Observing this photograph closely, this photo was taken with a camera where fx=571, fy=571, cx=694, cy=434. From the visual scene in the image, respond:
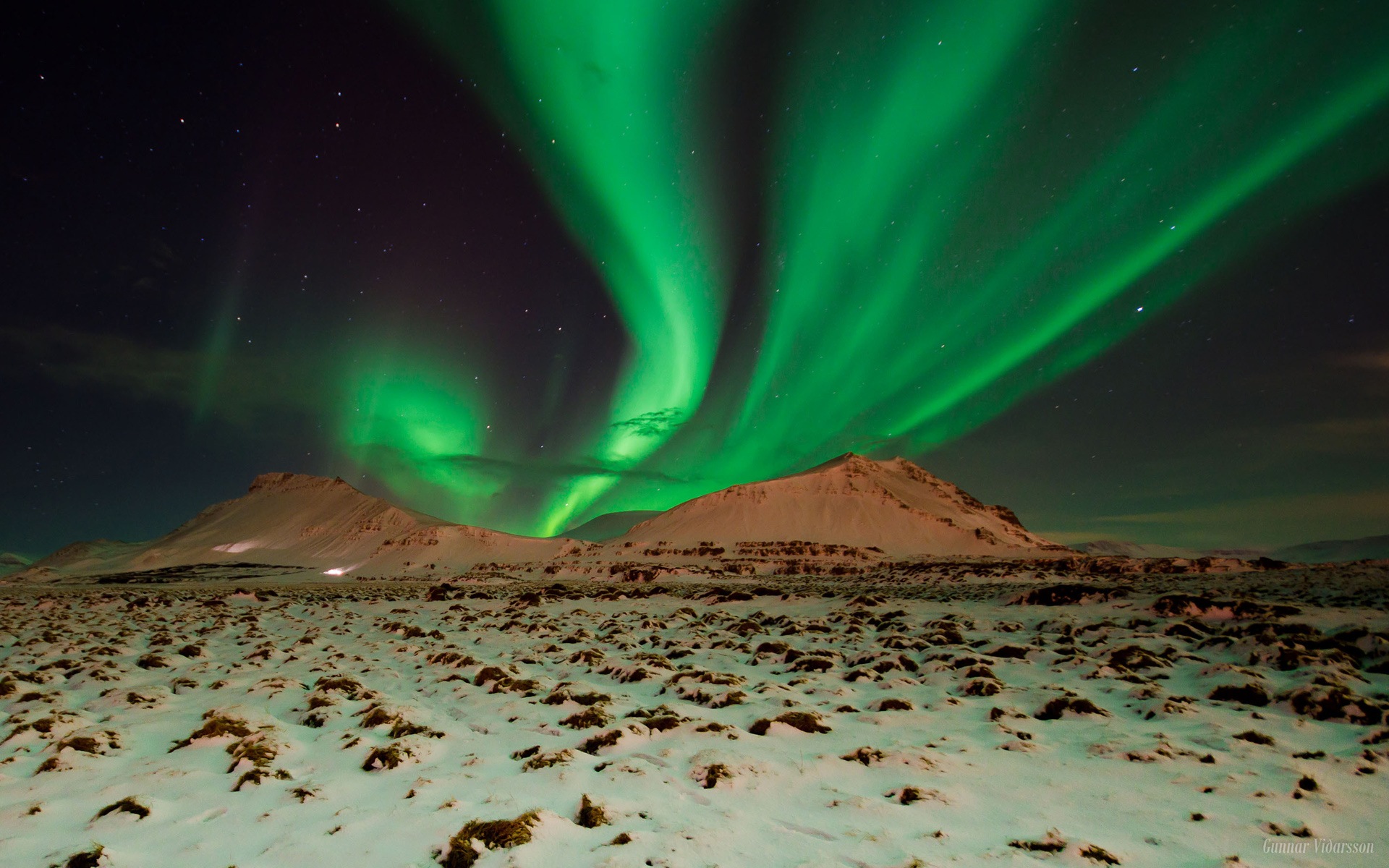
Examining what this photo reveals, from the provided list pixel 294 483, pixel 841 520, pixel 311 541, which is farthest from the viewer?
pixel 294 483

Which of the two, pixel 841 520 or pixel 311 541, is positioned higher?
pixel 841 520

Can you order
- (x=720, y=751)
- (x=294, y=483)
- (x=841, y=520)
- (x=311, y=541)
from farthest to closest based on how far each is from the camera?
(x=294, y=483)
(x=841, y=520)
(x=311, y=541)
(x=720, y=751)

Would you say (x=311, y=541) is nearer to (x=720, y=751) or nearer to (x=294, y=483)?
(x=294, y=483)

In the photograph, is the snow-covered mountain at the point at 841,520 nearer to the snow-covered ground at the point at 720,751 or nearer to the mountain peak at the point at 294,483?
the mountain peak at the point at 294,483

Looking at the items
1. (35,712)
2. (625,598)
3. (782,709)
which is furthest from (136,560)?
(782,709)

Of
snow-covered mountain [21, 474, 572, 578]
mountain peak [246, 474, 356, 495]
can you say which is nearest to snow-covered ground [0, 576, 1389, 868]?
snow-covered mountain [21, 474, 572, 578]

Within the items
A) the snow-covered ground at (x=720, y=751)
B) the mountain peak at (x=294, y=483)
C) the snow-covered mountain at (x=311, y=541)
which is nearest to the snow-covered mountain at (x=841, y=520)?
the snow-covered mountain at (x=311, y=541)

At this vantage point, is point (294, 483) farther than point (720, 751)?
Yes

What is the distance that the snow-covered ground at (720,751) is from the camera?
4.89m

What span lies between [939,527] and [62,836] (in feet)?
467

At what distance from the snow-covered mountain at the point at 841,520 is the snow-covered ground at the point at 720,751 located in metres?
108

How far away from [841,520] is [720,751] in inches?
5114

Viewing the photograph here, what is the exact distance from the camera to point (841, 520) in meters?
131

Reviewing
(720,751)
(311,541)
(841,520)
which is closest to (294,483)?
(311,541)
